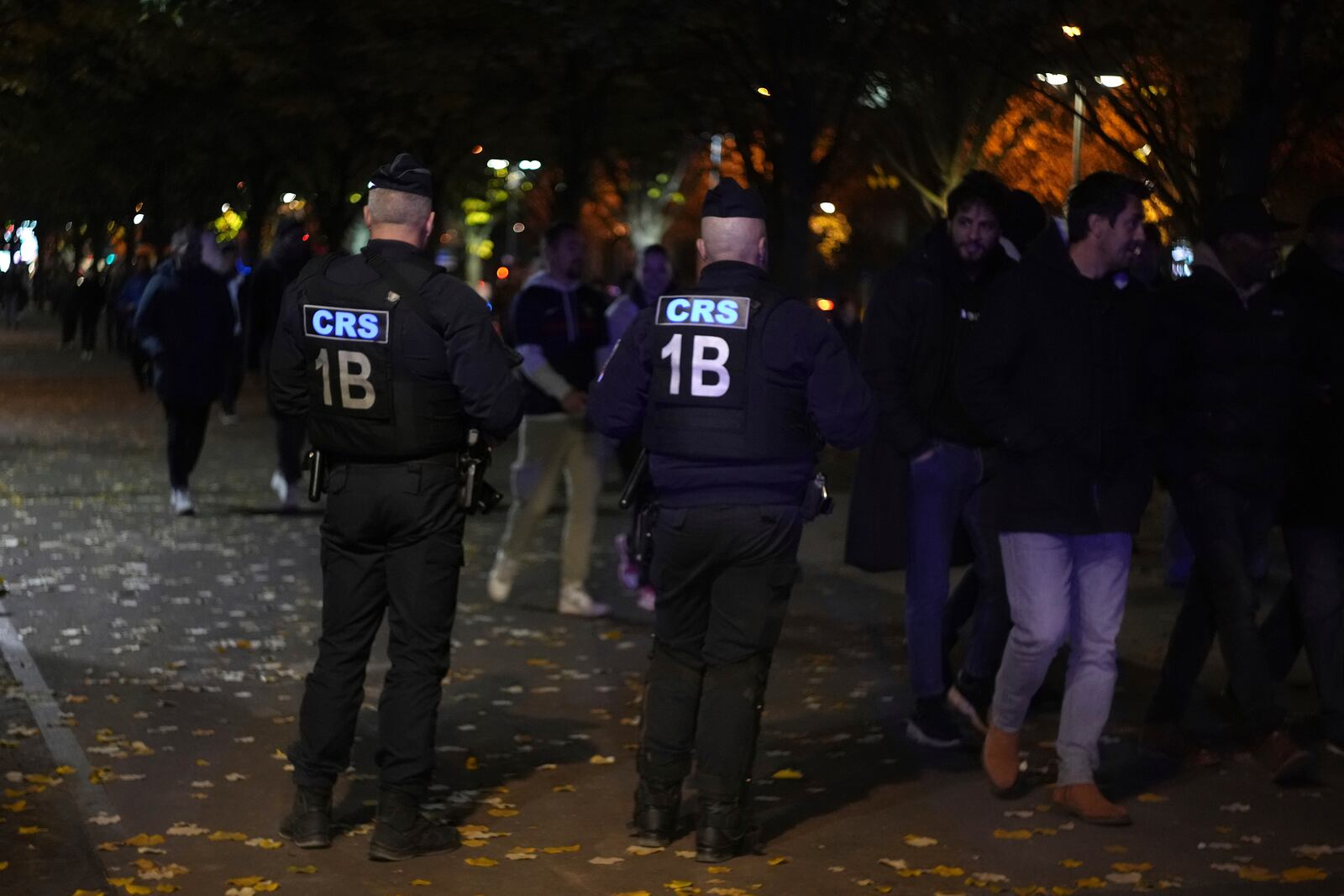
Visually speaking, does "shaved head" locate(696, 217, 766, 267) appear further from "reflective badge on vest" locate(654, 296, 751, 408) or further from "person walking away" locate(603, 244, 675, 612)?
"person walking away" locate(603, 244, 675, 612)

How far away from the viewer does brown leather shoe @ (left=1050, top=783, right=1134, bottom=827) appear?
22.9 ft

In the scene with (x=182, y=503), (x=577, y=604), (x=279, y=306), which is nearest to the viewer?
(x=577, y=604)

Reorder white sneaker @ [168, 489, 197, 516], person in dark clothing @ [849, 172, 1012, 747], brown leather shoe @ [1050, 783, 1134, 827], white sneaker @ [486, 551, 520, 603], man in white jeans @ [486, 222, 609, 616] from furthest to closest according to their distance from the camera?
1. white sneaker @ [168, 489, 197, 516]
2. white sneaker @ [486, 551, 520, 603]
3. man in white jeans @ [486, 222, 609, 616]
4. person in dark clothing @ [849, 172, 1012, 747]
5. brown leather shoe @ [1050, 783, 1134, 827]

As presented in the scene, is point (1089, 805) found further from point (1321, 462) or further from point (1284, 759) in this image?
point (1321, 462)

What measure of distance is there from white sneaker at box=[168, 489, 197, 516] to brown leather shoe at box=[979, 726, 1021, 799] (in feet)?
30.2

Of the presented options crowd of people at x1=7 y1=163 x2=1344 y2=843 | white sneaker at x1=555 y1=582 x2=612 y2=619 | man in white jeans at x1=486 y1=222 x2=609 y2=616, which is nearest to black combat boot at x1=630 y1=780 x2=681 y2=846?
crowd of people at x1=7 y1=163 x2=1344 y2=843

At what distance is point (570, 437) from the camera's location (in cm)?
1128

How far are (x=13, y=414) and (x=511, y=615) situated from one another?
16384mm

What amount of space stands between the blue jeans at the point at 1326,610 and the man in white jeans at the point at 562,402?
3942 millimetres

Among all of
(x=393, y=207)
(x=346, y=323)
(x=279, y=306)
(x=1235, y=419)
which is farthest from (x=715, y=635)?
(x=279, y=306)

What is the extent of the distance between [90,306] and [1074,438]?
1652 inches

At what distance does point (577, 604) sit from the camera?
11.2 m

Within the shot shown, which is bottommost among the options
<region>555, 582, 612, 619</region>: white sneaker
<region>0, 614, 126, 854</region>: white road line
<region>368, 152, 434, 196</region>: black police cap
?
<region>0, 614, 126, 854</region>: white road line

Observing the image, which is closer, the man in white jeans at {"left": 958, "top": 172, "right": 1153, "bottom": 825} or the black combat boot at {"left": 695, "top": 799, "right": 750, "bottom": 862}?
the black combat boot at {"left": 695, "top": 799, "right": 750, "bottom": 862}
